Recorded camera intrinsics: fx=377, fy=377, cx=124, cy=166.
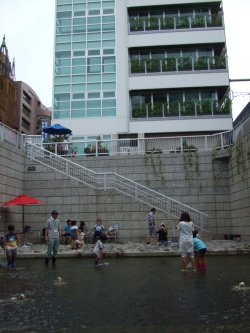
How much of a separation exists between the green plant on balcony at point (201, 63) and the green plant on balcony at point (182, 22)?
3263 mm

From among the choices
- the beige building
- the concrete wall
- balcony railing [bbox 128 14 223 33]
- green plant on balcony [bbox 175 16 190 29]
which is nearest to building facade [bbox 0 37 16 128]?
the beige building

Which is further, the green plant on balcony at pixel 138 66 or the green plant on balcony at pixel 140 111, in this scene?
the green plant on balcony at pixel 138 66

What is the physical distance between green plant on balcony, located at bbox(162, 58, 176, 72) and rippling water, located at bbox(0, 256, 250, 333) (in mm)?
23304

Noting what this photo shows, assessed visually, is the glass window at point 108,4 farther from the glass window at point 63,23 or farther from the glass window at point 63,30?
the glass window at point 63,30

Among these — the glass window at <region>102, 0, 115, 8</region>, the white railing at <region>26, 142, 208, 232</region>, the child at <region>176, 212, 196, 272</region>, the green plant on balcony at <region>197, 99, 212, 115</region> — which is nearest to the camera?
the child at <region>176, 212, 196, 272</region>

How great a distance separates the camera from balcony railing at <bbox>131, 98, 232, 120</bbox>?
96.5 feet

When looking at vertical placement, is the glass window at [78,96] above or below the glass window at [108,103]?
above

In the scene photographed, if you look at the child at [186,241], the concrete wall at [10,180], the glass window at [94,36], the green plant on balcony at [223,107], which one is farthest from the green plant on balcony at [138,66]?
the child at [186,241]

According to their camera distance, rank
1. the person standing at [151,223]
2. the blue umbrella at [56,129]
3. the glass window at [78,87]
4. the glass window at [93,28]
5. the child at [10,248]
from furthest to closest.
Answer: the glass window at [93,28], the glass window at [78,87], the blue umbrella at [56,129], the person standing at [151,223], the child at [10,248]

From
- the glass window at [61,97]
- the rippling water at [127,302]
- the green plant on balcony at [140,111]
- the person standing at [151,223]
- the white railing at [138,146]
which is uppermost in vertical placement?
the glass window at [61,97]

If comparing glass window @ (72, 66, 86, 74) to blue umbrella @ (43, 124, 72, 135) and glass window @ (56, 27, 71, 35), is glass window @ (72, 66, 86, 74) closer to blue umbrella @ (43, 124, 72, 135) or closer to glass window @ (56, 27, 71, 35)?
glass window @ (56, 27, 71, 35)

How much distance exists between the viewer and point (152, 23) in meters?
32.1

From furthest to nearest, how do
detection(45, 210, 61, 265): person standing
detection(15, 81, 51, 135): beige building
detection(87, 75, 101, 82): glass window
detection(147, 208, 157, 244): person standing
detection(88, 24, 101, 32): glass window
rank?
1. detection(15, 81, 51, 135): beige building
2. detection(88, 24, 101, 32): glass window
3. detection(87, 75, 101, 82): glass window
4. detection(147, 208, 157, 244): person standing
5. detection(45, 210, 61, 265): person standing

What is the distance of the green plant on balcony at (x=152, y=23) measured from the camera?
3178 cm
